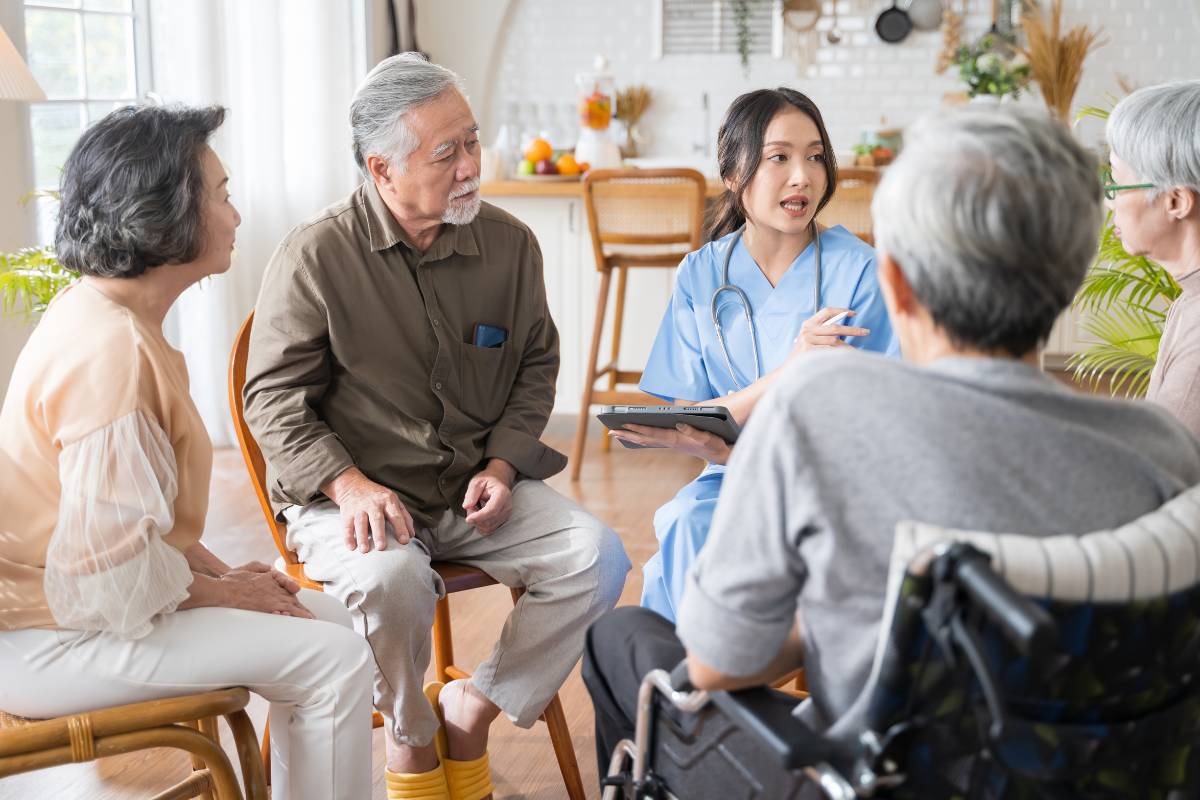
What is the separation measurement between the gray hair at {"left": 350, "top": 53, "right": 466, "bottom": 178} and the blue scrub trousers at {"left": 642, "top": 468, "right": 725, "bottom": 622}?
73 cm

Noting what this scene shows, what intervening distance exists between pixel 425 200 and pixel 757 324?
616 mm

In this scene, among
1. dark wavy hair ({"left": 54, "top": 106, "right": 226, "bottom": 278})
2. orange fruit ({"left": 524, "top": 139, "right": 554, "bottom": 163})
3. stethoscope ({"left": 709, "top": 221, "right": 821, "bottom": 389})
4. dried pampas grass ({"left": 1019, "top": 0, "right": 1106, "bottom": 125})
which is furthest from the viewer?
dried pampas grass ({"left": 1019, "top": 0, "right": 1106, "bottom": 125})

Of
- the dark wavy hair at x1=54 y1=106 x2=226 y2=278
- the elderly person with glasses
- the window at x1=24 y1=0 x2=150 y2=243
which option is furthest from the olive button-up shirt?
the window at x1=24 y1=0 x2=150 y2=243

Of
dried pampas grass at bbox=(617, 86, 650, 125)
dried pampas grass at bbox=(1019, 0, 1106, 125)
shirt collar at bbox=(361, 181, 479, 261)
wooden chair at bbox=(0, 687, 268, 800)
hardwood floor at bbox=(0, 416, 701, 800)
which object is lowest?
hardwood floor at bbox=(0, 416, 701, 800)

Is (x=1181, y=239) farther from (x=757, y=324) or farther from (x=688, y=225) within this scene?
(x=688, y=225)

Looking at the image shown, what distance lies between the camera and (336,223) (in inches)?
84.4

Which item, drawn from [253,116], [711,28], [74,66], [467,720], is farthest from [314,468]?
[711,28]

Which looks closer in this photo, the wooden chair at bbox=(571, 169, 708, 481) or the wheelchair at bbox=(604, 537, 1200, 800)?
→ the wheelchair at bbox=(604, 537, 1200, 800)

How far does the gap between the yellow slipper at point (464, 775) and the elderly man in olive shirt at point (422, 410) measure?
13 millimetres

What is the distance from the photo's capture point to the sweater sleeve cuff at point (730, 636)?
3.67ft

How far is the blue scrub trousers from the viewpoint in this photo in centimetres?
207

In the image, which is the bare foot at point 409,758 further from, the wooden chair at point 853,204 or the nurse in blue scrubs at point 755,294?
the wooden chair at point 853,204

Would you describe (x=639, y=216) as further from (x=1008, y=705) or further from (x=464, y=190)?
(x=1008, y=705)

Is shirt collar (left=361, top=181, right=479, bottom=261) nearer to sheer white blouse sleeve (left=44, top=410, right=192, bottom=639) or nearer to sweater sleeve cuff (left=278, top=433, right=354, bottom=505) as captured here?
sweater sleeve cuff (left=278, top=433, right=354, bottom=505)
